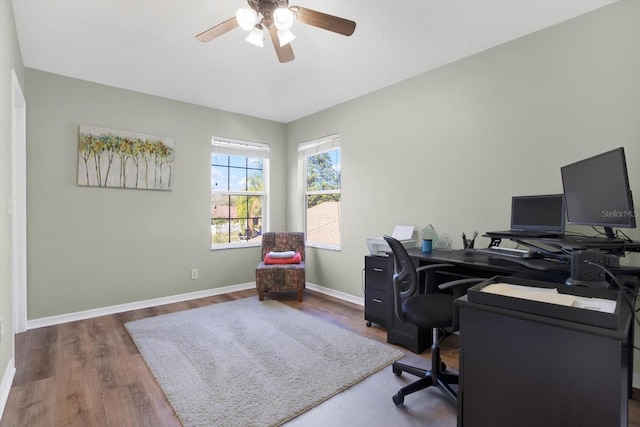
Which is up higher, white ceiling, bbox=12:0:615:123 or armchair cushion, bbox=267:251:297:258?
white ceiling, bbox=12:0:615:123

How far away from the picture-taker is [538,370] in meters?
0.96

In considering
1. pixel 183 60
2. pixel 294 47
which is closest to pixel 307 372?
pixel 294 47

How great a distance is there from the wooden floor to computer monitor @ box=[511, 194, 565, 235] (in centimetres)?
113

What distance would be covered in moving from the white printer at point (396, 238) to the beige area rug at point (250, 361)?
2.77 ft

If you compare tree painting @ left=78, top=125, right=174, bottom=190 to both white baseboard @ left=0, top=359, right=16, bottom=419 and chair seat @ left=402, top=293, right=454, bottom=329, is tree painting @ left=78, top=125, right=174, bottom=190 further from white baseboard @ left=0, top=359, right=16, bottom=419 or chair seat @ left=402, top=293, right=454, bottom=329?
chair seat @ left=402, top=293, right=454, bottom=329

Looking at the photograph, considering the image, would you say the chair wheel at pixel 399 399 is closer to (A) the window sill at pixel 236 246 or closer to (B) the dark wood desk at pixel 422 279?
(B) the dark wood desk at pixel 422 279

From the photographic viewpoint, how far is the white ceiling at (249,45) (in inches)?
84.7

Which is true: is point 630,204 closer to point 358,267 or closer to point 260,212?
point 358,267

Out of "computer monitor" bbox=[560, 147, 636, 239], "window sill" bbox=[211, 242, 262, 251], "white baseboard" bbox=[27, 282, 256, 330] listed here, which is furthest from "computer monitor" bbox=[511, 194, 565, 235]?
"white baseboard" bbox=[27, 282, 256, 330]

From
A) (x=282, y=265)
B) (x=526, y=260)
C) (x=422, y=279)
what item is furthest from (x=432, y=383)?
(x=282, y=265)

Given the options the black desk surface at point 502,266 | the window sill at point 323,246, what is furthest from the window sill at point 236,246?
the black desk surface at point 502,266

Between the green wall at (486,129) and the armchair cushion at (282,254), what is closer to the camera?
the green wall at (486,129)

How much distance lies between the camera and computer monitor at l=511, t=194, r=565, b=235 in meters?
2.11

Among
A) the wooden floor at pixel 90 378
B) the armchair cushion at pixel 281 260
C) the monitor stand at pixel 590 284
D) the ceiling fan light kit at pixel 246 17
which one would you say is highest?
the ceiling fan light kit at pixel 246 17
